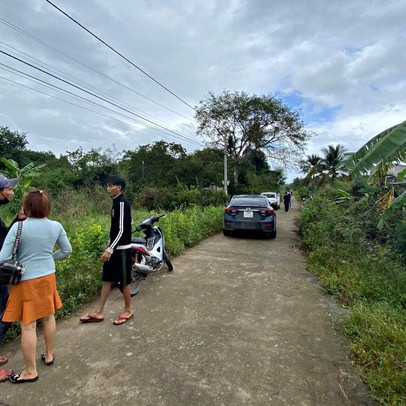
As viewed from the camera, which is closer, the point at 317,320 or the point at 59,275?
the point at 317,320

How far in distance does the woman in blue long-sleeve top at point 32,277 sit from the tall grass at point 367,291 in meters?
2.75

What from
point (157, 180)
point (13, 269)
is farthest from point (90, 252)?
point (157, 180)

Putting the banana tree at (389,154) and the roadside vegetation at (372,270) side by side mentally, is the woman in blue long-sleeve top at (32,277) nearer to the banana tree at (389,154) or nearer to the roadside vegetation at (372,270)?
the roadside vegetation at (372,270)

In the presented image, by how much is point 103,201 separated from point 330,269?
1099 centimetres

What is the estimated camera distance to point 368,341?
8.77ft

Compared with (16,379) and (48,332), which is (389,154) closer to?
(48,332)

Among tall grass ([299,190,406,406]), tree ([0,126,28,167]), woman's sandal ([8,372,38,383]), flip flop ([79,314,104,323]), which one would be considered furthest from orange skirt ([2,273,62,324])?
tree ([0,126,28,167])

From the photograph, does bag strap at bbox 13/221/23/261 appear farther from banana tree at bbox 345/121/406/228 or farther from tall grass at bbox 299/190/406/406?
banana tree at bbox 345/121/406/228

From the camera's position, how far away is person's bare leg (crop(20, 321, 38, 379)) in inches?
86.0

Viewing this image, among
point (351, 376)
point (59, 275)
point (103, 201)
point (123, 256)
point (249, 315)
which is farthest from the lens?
point (103, 201)

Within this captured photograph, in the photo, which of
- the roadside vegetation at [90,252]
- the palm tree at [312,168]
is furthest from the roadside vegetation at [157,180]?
the palm tree at [312,168]

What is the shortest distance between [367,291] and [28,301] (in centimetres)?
417

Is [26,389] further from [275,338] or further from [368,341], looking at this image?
[368,341]

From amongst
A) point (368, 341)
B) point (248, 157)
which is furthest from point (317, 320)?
point (248, 157)
